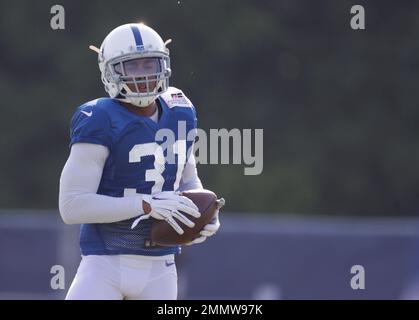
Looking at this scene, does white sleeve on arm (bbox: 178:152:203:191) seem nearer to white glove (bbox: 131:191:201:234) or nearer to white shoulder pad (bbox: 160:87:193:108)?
white shoulder pad (bbox: 160:87:193:108)

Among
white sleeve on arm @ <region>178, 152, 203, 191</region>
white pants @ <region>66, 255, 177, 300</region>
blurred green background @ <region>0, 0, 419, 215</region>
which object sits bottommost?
white pants @ <region>66, 255, 177, 300</region>

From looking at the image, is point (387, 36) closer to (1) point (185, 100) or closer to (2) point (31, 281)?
(2) point (31, 281)

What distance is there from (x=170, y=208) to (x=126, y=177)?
0.24m

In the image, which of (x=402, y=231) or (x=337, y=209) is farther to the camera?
(x=337, y=209)

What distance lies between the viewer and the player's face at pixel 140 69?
4738mm

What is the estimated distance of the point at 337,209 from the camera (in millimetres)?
16359

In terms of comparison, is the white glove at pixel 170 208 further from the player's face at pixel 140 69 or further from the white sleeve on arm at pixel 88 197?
the player's face at pixel 140 69

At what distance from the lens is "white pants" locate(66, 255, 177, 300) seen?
457 cm

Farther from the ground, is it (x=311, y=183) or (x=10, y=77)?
(x=10, y=77)

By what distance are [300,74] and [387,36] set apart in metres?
1.31

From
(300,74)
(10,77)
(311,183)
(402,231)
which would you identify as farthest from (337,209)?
(402,231)

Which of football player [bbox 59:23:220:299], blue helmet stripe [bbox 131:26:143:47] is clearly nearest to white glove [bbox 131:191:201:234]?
football player [bbox 59:23:220:299]

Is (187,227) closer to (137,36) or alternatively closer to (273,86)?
(137,36)

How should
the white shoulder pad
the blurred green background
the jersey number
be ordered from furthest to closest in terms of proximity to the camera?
the blurred green background → the white shoulder pad → the jersey number
